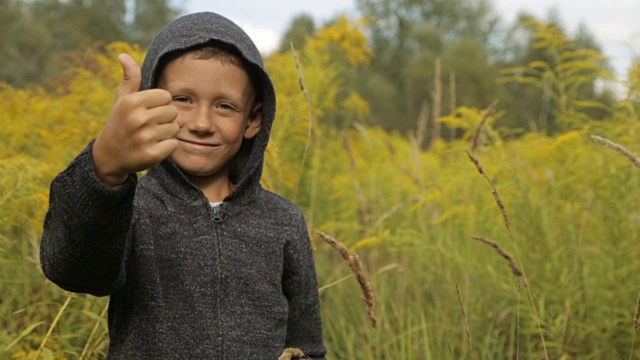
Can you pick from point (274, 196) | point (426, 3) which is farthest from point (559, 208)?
point (426, 3)

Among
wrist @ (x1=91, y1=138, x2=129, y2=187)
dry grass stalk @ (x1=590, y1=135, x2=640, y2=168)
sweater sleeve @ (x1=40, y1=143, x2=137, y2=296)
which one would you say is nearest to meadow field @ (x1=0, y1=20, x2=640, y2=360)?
sweater sleeve @ (x1=40, y1=143, x2=137, y2=296)

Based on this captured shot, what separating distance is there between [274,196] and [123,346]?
1.64ft

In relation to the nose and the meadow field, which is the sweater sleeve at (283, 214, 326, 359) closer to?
the meadow field

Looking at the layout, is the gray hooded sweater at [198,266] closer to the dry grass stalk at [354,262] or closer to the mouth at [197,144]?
the mouth at [197,144]

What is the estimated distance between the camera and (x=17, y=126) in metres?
3.40

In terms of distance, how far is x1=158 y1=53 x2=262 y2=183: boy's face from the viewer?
1574 mm

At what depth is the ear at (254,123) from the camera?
5.92 feet

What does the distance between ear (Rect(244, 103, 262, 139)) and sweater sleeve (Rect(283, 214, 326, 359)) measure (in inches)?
9.4

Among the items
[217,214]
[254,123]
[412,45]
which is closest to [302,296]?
[217,214]

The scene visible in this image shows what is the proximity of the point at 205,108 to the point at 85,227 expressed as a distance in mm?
459

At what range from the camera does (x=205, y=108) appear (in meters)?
1.58

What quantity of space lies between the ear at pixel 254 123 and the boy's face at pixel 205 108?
0.12 m

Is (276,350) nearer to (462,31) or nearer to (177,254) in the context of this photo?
(177,254)

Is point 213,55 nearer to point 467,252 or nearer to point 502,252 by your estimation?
point 502,252
